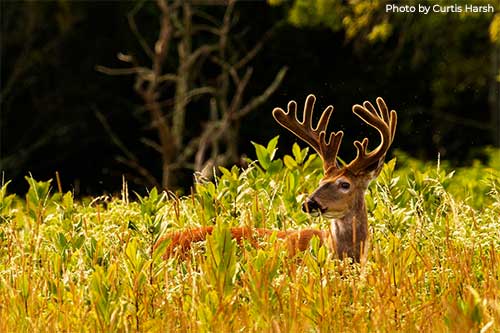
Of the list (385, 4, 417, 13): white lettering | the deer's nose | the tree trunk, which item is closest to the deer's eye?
the deer's nose

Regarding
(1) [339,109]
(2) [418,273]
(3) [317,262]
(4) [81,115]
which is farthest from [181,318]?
(4) [81,115]

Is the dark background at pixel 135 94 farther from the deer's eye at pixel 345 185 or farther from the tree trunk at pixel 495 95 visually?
the deer's eye at pixel 345 185

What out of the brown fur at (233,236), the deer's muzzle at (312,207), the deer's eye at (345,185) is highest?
the deer's eye at (345,185)

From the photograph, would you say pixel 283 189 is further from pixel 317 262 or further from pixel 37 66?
pixel 37 66

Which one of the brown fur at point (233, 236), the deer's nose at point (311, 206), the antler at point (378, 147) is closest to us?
the brown fur at point (233, 236)

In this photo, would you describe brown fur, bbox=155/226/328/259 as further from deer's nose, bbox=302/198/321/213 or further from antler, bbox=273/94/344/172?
antler, bbox=273/94/344/172

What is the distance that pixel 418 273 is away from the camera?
570 centimetres

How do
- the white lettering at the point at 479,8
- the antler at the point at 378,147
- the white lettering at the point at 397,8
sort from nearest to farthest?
the antler at the point at 378,147, the white lettering at the point at 479,8, the white lettering at the point at 397,8

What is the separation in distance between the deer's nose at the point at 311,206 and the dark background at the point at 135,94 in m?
17.1

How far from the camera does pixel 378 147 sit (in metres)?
7.14

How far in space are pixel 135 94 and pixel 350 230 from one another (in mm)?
19926

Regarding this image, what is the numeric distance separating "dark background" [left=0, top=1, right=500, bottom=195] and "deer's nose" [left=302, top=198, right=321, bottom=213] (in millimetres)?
17084

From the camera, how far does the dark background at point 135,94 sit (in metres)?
24.6

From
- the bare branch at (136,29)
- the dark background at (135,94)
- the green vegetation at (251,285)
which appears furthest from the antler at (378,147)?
the dark background at (135,94)
